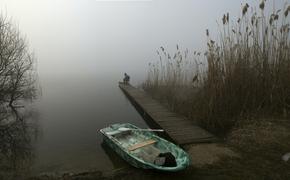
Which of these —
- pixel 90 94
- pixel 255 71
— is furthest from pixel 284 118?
pixel 90 94

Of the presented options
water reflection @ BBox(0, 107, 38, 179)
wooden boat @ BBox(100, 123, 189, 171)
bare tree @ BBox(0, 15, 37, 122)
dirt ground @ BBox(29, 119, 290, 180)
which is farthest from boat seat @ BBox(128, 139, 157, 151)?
bare tree @ BBox(0, 15, 37, 122)

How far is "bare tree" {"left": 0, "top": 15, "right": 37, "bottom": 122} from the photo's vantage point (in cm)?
731

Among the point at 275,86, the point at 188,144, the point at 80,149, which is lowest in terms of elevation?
the point at 80,149

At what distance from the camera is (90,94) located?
36.2 ft

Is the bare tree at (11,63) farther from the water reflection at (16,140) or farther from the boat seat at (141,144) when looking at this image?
the boat seat at (141,144)

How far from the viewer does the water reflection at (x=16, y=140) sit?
12.9 ft

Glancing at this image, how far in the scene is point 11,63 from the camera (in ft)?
25.1

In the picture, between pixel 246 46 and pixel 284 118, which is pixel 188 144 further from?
pixel 246 46

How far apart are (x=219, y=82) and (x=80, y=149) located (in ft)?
10.9

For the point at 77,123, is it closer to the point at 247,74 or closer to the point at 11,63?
the point at 11,63

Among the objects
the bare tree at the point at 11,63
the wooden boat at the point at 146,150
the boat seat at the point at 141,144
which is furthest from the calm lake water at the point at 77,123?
the bare tree at the point at 11,63

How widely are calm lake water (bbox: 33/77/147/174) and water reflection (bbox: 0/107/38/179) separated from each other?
188mm

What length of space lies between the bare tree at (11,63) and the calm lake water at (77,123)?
1023 millimetres

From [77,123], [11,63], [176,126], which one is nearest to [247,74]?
[176,126]
